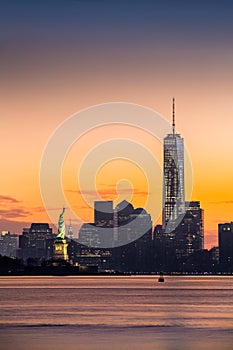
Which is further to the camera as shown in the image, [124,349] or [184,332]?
[184,332]

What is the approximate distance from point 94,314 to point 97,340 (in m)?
32.9

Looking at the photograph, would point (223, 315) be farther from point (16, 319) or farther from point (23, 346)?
point (23, 346)

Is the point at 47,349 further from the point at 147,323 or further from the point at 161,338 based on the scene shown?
the point at 147,323

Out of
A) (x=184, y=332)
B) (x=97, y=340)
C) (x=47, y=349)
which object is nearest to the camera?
(x=47, y=349)

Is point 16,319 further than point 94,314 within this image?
No

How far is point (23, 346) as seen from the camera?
224 ft

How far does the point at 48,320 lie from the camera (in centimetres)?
9444

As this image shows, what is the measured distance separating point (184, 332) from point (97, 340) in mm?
9628

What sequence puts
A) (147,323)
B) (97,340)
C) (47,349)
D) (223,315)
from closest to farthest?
1. (47,349)
2. (97,340)
3. (147,323)
4. (223,315)

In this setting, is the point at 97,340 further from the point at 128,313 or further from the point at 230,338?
the point at 128,313

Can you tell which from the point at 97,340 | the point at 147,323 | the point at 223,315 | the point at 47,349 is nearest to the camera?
the point at 47,349

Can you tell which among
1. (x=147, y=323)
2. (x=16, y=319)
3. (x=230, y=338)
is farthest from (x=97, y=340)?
(x=16, y=319)

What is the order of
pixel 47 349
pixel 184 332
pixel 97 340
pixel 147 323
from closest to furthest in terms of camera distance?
pixel 47 349 < pixel 97 340 < pixel 184 332 < pixel 147 323

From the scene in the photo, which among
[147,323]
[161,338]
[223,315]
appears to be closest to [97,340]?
[161,338]
